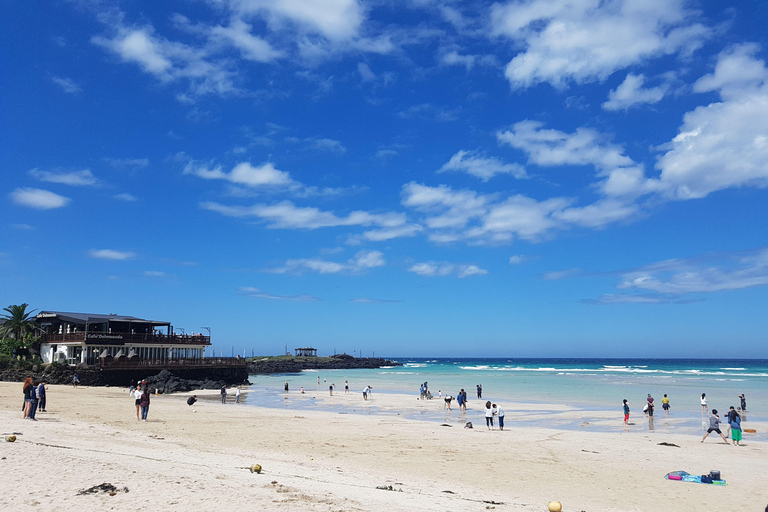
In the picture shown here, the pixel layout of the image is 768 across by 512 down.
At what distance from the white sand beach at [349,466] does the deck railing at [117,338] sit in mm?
25647

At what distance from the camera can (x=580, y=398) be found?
44.5 m

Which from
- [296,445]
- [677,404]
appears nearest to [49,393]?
→ [296,445]

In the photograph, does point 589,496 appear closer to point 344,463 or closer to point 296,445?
point 344,463

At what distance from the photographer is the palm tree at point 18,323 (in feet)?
174

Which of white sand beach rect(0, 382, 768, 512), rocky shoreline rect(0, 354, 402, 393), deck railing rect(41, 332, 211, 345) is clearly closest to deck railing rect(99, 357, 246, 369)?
rocky shoreline rect(0, 354, 402, 393)

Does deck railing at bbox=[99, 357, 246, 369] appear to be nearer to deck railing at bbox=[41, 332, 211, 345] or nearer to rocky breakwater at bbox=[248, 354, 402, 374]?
deck railing at bbox=[41, 332, 211, 345]

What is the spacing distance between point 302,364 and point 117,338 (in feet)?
268

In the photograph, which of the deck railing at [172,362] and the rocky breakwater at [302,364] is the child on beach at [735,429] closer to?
the deck railing at [172,362]

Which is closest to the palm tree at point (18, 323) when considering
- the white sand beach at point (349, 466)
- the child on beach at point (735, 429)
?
the white sand beach at point (349, 466)

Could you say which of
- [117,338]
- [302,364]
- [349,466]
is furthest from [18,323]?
[302,364]

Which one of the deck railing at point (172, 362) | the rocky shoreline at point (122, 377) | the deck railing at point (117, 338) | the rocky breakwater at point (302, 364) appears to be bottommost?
the rocky breakwater at point (302, 364)

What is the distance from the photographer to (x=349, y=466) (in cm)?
1562

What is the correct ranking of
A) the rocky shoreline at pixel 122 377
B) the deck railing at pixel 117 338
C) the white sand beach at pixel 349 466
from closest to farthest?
the white sand beach at pixel 349 466 < the rocky shoreline at pixel 122 377 < the deck railing at pixel 117 338

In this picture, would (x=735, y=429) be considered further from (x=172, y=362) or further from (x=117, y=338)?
(x=117, y=338)
